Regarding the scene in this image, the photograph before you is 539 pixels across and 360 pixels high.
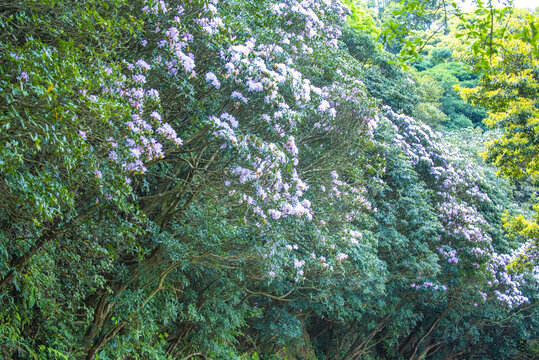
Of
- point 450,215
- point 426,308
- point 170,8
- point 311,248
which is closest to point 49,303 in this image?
point 170,8

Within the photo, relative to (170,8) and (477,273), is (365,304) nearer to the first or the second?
(477,273)

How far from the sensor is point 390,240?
11.6m

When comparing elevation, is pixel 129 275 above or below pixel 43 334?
above

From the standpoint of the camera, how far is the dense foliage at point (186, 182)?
378cm

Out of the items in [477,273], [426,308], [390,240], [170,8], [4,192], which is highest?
[170,8]

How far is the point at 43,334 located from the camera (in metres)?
5.95

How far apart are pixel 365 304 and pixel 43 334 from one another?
7.85 m

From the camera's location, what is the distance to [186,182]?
572cm

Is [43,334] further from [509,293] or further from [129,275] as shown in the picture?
[509,293]

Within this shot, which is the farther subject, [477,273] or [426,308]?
[426,308]

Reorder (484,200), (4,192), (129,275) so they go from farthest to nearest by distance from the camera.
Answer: (484,200) < (129,275) < (4,192)

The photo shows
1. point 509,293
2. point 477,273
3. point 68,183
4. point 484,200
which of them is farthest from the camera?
point 484,200

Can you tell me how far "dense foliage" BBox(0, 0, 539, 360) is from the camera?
12.4 feet

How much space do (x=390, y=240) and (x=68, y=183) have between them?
8997mm
